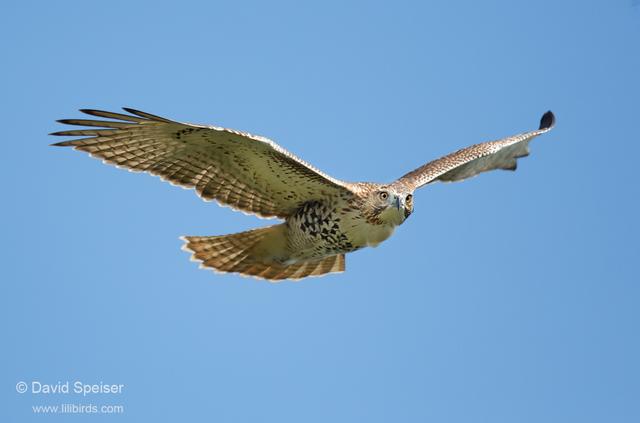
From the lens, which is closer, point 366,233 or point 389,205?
point 389,205

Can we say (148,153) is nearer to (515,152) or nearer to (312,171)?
(312,171)

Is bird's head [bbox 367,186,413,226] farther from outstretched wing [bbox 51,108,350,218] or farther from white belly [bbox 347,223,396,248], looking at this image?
outstretched wing [bbox 51,108,350,218]

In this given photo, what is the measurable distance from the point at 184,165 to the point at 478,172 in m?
3.78

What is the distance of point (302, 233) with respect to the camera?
9680 mm

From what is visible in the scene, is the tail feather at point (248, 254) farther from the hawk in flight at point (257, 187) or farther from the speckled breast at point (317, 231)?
the speckled breast at point (317, 231)

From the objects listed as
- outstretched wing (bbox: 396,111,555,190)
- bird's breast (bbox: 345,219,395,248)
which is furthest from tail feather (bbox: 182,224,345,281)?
outstretched wing (bbox: 396,111,555,190)

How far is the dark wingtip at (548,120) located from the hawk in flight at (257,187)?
1.94 m

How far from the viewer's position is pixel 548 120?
469 inches

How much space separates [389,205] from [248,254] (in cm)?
210

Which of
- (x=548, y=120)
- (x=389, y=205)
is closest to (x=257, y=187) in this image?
(x=389, y=205)

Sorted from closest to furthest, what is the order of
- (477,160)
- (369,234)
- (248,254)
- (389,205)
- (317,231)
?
(389,205) → (369,234) → (317,231) → (248,254) → (477,160)

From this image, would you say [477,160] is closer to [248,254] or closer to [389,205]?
[389,205]

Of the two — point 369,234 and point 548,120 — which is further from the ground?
point 548,120

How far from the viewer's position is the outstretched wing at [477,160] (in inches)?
396
